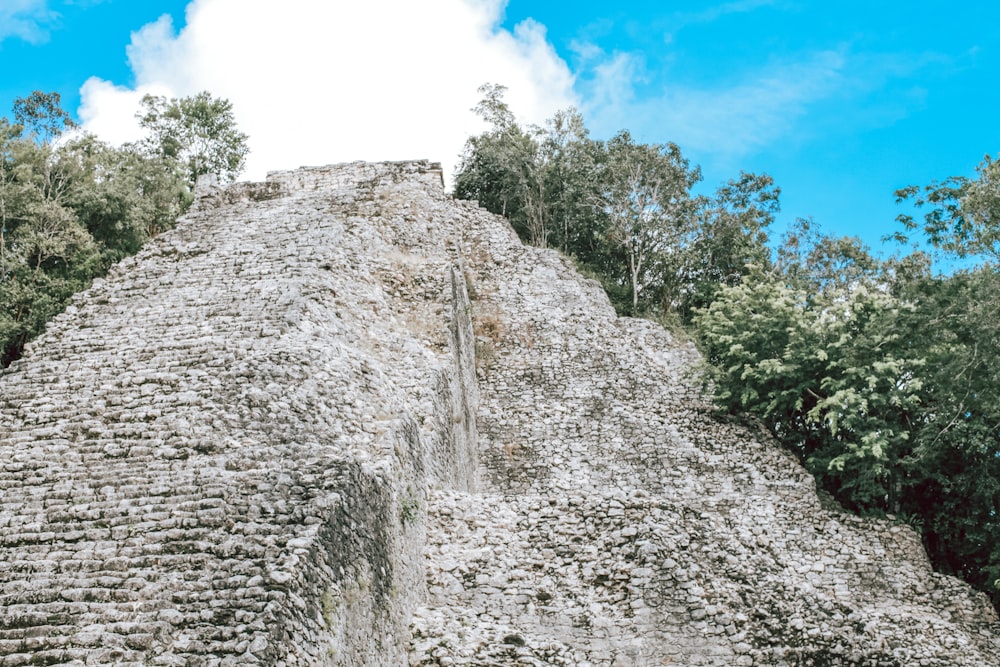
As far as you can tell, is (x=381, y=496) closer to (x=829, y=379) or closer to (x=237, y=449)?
(x=237, y=449)

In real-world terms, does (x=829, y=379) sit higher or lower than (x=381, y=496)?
higher

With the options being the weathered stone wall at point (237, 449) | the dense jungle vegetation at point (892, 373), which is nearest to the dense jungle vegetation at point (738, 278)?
the dense jungle vegetation at point (892, 373)

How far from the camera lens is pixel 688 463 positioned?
14648mm

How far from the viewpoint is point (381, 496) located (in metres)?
9.40

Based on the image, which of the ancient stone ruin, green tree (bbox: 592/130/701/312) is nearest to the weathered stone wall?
the ancient stone ruin

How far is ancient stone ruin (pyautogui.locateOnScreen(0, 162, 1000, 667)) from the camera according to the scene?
7617mm

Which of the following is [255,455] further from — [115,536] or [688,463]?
[688,463]

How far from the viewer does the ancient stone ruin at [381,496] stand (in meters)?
7.62

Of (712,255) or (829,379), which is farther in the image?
(712,255)

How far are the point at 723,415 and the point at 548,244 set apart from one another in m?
11.3

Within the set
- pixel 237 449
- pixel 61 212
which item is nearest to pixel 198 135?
pixel 61 212

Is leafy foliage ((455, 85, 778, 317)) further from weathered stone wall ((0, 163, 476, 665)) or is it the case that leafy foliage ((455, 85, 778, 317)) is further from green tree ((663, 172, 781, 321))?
weathered stone wall ((0, 163, 476, 665))

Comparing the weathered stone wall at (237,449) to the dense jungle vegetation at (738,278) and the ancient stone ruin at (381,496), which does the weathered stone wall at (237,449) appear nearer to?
the ancient stone ruin at (381,496)

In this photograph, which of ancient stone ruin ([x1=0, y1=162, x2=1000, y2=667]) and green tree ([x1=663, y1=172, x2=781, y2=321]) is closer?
ancient stone ruin ([x1=0, y1=162, x2=1000, y2=667])
